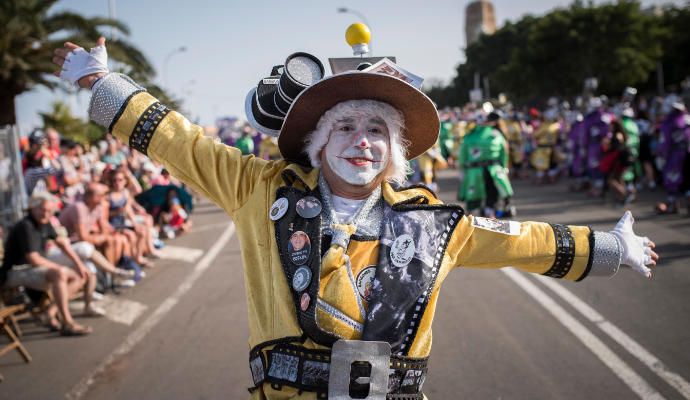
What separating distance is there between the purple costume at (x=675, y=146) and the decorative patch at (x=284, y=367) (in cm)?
985

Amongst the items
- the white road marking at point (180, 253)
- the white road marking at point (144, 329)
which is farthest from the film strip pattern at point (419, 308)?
the white road marking at point (180, 253)

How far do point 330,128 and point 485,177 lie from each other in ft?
23.9

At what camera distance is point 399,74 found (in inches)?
89.3

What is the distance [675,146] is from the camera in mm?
10086

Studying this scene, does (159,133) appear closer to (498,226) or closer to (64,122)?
(498,226)

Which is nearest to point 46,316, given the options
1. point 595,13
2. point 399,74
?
point 399,74

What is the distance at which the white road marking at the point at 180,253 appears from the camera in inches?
367

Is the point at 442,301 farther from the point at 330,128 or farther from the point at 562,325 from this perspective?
the point at 330,128

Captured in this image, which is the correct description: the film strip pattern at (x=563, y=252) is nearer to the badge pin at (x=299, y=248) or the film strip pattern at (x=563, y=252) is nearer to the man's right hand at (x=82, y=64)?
the badge pin at (x=299, y=248)

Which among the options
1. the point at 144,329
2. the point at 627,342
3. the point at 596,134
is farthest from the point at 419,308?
the point at 596,134

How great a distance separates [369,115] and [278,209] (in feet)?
1.68

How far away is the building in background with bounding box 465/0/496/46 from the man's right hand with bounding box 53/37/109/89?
121353 mm

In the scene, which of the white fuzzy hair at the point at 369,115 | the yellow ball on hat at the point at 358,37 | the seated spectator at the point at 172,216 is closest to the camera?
the white fuzzy hair at the point at 369,115

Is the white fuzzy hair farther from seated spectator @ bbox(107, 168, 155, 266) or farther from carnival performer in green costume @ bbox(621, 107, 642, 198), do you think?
carnival performer in green costume @ bbox(621, 107, 642, 198)
